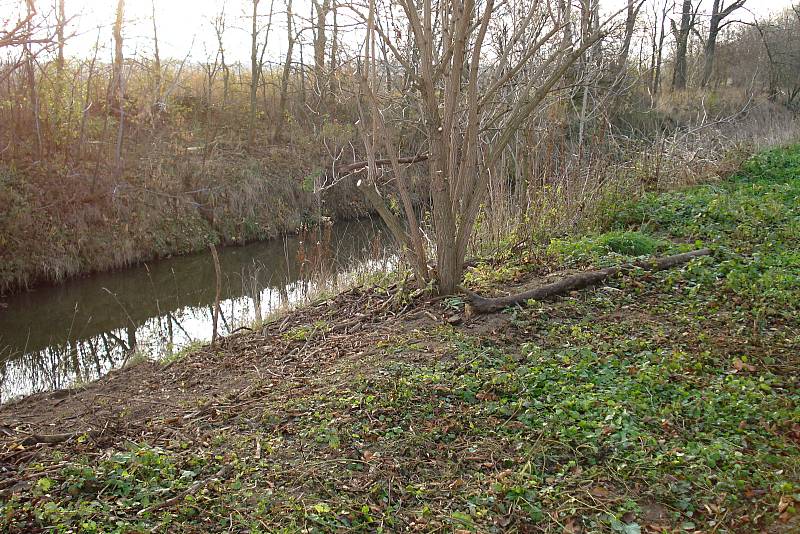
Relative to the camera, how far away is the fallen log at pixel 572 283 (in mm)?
5398

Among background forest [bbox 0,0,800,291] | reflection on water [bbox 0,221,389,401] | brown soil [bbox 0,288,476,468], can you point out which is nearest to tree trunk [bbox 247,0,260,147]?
background forest [bbox 0,0,800,291]

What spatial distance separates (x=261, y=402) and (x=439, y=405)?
47.3 inches

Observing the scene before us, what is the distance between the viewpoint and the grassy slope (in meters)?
3.00

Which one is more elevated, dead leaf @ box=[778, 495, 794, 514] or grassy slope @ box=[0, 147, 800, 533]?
grassy slope @ box=[0, 147, 800, 533]

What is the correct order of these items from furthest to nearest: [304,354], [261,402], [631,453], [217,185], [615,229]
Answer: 1. [217,185]
2. [615,229]
3. [304,354]
4. [261,402]
5. [631,453]

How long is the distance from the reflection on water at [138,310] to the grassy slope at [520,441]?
3829 millimetres

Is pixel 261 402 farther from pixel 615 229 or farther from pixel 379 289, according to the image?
pixel 615 229

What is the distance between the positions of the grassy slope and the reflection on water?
383 cm

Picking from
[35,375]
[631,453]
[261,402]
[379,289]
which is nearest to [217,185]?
[35,375]

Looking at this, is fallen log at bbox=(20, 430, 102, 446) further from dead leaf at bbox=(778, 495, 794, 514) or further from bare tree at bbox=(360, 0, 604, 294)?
dead leaf at bbox=(778, 495, 794, 514)

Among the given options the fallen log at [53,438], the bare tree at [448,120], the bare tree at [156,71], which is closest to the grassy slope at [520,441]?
the fallen log at [53,438]

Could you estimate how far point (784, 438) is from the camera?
11.2ft

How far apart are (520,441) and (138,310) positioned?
9.26 metres

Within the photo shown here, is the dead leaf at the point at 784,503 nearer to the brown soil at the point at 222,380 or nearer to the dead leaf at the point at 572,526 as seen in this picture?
the dead leaf at the point at 572,526
